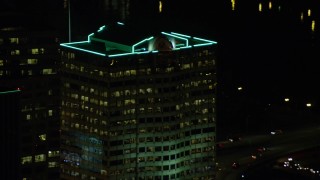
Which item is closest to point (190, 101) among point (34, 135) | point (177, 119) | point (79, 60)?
point (177, 119)

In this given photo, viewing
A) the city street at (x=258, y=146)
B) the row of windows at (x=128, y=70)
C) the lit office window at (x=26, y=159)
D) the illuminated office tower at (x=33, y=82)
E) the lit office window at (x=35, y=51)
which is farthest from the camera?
the city street at (x=258, y=146)

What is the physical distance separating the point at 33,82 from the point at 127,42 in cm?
1434

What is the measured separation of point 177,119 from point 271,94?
39.6 meters

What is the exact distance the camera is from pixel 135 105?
114m

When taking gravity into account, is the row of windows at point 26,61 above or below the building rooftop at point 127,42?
below

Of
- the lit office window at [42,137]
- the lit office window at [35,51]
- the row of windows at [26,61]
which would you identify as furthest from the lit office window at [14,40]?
the lit office window at [42,137]

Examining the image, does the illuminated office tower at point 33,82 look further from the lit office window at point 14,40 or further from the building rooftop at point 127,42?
the building rooftop at point 127,42

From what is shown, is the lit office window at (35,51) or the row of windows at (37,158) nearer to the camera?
the row of windows at (37,158)

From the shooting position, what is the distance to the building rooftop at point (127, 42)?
11369 centimetres

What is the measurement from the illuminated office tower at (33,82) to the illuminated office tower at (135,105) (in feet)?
34.7

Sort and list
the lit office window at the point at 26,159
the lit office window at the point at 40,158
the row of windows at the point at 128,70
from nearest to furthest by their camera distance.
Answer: the lit office window at the point at 26,159
the lit office window at the point at 40,158
the row of windows at the point at 128,70

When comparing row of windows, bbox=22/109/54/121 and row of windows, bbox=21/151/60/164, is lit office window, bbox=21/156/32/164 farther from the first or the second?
row of windows, bbox=22/109/54/121

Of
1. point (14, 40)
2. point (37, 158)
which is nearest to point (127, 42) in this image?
point (14, 40)

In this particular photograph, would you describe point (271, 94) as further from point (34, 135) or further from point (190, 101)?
point (34, 135)
